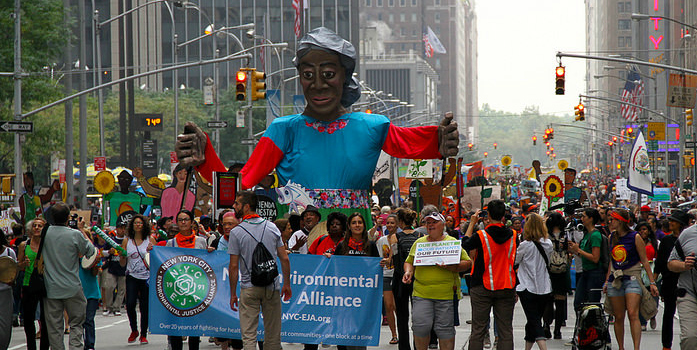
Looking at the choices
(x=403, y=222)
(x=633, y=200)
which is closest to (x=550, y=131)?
(x=633, y=200)

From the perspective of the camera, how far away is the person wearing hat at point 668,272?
1093 cm

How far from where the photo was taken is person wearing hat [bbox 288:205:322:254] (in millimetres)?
11375

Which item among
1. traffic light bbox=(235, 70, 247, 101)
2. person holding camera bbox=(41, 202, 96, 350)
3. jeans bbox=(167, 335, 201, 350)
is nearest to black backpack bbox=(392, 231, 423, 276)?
jeans bbox=(167, 335, 201, 350)

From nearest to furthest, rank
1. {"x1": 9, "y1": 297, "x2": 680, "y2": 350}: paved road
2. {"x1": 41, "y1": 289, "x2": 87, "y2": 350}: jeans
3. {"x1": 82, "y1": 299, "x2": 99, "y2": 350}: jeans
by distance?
{"x1": 41, "y1": 289, "x2": 87, "y2": 350}: jeans
{"x1": 82, "y1": 299, "x2": 99, "y2": 350}: jeans
{"x1": 9, "y1": 297, "x2": 680, "y2": 350}: paved road

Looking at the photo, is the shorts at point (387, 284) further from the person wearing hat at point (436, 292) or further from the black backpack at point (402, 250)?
the person wearing hat at point (436, 292)

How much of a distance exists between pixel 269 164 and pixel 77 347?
2.71 m

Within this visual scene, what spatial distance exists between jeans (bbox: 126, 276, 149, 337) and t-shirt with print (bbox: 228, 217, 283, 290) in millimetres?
4054

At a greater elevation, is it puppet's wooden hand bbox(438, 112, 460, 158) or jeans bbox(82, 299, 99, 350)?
puppet's wooden hand bbox(438, 112, 460, 158)

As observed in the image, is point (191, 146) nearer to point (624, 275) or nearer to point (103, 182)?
point (624, 275)

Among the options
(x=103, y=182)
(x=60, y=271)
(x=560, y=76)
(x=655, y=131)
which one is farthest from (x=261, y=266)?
(x=655, y=131)

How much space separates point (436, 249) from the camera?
10.1 m

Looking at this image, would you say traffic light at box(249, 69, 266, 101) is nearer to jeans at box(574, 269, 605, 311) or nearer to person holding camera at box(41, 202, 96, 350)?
jeans at box(574, 269, 605, 311)

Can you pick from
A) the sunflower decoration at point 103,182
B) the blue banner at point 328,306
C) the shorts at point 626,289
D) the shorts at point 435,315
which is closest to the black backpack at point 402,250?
the blue banner at point 328,306

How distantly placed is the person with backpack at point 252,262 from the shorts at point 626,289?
169 inches
